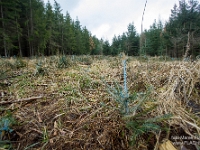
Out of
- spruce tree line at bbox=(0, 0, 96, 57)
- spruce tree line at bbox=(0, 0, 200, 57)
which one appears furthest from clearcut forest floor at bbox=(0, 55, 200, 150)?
spruce tree line at bbox=(0, 0, 200, 57)

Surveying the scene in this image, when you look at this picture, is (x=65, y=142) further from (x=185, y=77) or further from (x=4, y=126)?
(x=185, y=77)

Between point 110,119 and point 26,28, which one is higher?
point 26,28

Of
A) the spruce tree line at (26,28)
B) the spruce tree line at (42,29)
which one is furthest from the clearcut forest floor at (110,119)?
the spruce tree line at (42,29)

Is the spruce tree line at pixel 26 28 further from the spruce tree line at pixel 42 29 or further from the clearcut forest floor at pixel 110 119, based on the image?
the clearcut forest floor at pixel 110 119

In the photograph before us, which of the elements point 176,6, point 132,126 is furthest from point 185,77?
point 176,6

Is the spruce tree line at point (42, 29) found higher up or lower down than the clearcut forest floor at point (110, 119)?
higher up

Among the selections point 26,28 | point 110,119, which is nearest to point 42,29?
point 26,28

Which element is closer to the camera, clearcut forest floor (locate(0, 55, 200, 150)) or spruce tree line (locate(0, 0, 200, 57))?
clearcut forest floor (locate(0, 55, 200, 150))

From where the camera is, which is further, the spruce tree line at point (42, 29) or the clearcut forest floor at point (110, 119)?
the spruce tree line at point (42, 29)

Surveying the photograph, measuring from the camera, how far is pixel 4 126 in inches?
30.2

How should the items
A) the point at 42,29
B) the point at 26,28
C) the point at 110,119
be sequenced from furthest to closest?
the point at 42,29
the point at 26,28
the point at 110,119

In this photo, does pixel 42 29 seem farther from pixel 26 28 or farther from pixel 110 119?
pixel 110 119

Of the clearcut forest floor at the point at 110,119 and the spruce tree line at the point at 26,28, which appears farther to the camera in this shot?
the spruce tree line at the point at 26,28

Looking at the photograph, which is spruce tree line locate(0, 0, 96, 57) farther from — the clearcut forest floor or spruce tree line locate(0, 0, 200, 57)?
the clearcut forest floor
